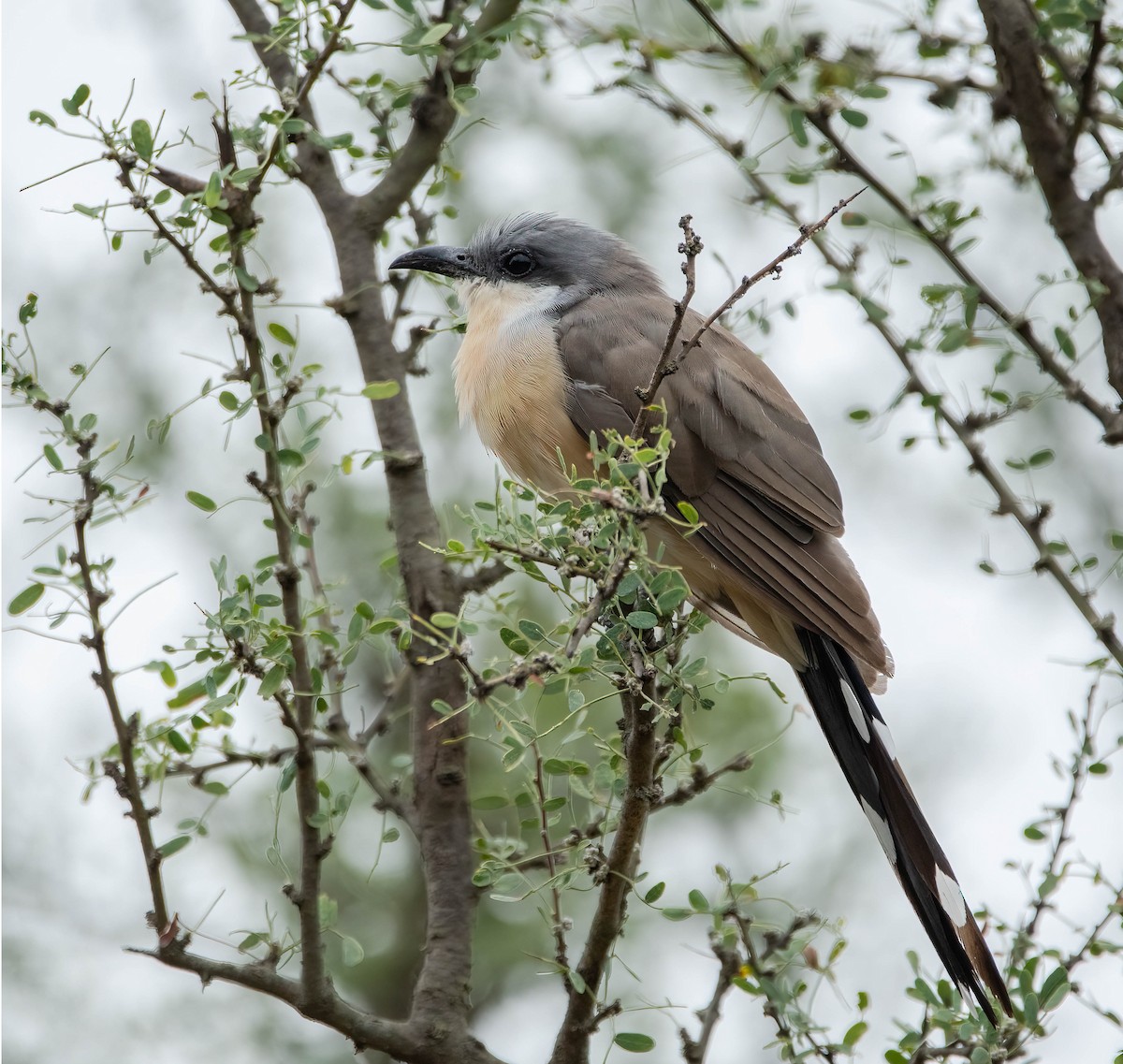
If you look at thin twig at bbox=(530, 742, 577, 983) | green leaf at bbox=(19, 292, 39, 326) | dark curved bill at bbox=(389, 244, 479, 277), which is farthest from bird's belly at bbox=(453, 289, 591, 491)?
green leaf at bbox=(19, 292, 39, 326)

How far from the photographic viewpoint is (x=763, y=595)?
12.0 feet

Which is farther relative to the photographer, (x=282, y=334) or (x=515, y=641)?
(x=282, y=334)

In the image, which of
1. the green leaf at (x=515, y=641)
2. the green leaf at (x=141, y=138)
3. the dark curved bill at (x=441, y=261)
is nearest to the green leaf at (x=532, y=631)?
the green leaf at (x=515, y=641)

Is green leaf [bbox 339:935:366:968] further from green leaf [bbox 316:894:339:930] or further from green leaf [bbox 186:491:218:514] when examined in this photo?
green leaf [bbox 186:491:218:514]

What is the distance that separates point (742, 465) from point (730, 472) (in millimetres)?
Result: 40

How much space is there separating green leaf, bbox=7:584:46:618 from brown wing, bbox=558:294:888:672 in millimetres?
1830

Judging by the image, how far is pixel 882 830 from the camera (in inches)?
137

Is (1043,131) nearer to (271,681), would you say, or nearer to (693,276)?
(693,276)

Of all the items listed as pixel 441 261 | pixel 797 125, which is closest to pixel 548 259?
pixel 441 261

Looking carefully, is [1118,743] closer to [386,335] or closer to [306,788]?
[306,788]

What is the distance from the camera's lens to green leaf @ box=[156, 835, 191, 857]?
2.31 m

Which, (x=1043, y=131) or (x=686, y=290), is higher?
(x=1043, y=131)

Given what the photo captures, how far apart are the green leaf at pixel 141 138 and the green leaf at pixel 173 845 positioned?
1237 mm

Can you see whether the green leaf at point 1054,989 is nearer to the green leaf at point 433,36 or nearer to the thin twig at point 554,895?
the thin twig at point 554,895
